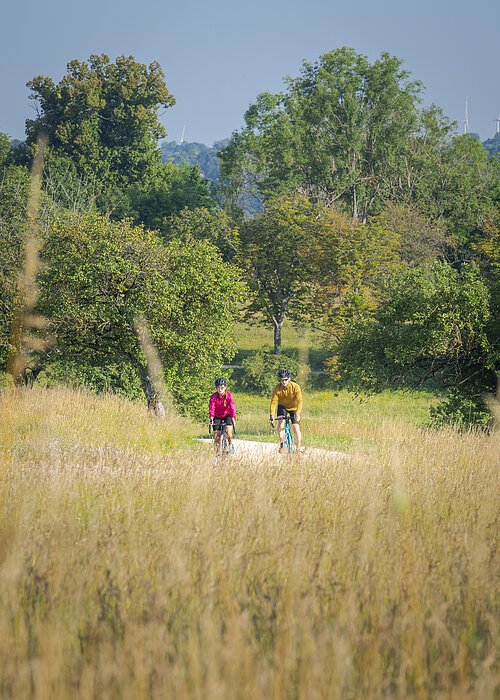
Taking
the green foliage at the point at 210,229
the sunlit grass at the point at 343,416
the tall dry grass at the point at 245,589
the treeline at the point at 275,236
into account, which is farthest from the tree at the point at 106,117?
the tall dry grass at the point at 245,589

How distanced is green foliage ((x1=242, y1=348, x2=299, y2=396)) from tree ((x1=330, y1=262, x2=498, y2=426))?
70.5 feet

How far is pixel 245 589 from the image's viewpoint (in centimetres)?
489

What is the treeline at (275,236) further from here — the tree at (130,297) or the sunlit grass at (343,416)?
the sunlit grass at (343,416)

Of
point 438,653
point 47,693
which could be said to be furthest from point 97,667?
point 438,653

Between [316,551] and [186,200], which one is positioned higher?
[186,200]

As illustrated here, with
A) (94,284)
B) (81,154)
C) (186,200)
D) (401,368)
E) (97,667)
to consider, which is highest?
(81,154)

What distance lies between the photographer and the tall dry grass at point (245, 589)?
396 cm

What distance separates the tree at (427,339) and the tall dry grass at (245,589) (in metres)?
16.0

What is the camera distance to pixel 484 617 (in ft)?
15.8

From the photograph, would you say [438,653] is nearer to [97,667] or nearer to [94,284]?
[97,667]

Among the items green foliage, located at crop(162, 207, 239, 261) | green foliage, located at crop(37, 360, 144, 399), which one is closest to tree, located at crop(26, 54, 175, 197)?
green foliage, located at crop(162, 207, 239, 261)

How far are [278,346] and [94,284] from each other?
28272mm

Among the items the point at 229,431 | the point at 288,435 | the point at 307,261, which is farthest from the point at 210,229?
the point at 229,431

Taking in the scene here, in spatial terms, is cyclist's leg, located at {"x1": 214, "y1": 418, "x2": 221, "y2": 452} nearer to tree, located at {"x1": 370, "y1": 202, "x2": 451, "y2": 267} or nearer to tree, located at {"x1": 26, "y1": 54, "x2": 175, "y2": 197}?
tree, located at {"x1": 370, "y1": 202, "x2": 451, "y2": 267}
